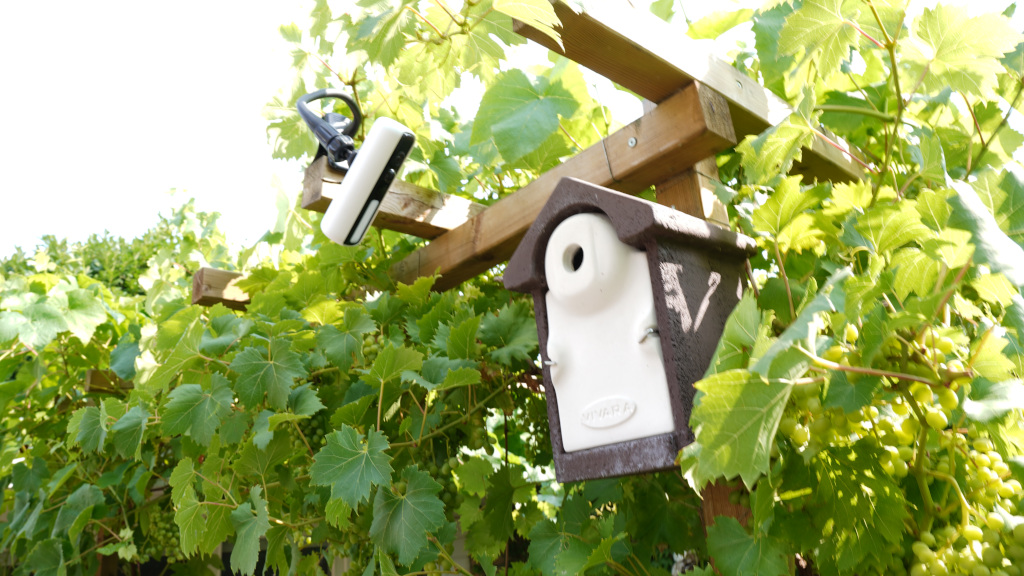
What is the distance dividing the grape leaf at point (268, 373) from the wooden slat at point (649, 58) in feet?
2.67

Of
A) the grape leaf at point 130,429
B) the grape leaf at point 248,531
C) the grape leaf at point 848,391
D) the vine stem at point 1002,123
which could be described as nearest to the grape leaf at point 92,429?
the grape leaf at point 130,429

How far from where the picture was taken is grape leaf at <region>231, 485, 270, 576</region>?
140cm

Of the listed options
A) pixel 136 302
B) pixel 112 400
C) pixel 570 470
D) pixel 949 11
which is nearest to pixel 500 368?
pixel 570 470

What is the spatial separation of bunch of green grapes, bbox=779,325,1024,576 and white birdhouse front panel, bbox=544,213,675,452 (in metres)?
0.22

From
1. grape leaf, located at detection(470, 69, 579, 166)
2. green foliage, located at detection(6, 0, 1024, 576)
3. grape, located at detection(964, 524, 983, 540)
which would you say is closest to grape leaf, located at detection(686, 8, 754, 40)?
green foliage, located at detection(6, 0, 1024, 576)

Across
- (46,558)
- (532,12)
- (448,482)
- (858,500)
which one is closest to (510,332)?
(448,482)

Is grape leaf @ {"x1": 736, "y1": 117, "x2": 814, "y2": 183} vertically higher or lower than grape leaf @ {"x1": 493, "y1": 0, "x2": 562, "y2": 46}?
lower

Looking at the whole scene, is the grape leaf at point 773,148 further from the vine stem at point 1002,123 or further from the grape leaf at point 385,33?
the grape leaf at point 385,33

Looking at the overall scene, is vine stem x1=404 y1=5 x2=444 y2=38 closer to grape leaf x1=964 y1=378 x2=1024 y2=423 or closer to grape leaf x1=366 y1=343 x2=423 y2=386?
grape leaf x1=366 y1=343 x2=423 y2=386

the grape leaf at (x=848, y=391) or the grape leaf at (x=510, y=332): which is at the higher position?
the grape leaf at (x=848, y=391)

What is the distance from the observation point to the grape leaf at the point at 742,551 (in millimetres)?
947

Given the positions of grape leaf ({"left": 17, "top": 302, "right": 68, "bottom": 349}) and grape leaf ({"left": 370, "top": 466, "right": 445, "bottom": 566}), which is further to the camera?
grape leaf ({"left": 17, "top": 302, "right": 68, "bottom": 349})

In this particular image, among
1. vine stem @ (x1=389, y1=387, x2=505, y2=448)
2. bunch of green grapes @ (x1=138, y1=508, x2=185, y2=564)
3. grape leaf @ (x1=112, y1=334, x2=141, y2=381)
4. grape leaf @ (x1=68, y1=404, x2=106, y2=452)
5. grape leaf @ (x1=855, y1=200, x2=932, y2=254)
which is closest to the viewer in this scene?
grape leaf @ (x1=855, y1=200, x2=932, y2=254)

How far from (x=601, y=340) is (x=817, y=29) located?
1.94 ft
